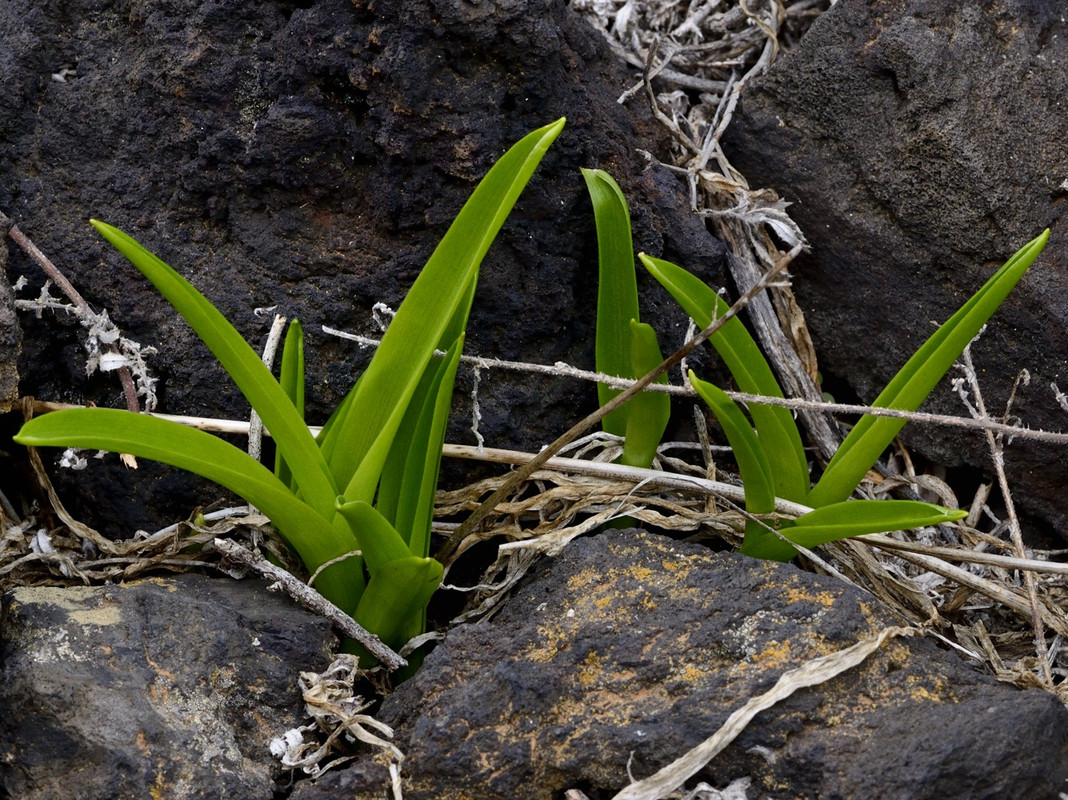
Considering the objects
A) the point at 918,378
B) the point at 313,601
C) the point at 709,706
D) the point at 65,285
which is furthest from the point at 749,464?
the point at 65,285

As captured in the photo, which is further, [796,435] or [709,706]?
[796,435]

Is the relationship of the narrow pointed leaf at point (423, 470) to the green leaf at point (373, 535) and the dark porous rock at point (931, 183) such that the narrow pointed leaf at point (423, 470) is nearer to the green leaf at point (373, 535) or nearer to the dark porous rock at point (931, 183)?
the green leaf at point (373, 535)

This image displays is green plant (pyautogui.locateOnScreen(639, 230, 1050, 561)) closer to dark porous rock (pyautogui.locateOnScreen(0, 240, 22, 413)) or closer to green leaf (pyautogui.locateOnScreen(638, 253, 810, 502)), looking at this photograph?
green leaf (pyautogui.locateOnScreen(638, 253, 810, 502))

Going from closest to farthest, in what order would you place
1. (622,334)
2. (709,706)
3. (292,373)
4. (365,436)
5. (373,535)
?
(709,706)
(373,535)
(365,436)
(292,373)
(622,334)

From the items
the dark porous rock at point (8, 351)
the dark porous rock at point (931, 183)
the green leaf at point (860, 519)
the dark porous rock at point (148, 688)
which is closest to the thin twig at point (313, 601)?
the dark porous rock at point (148, 688)

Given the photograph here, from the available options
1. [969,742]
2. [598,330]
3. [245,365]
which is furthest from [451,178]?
[969,742]

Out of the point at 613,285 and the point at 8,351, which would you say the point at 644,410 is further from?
the point at 8,351

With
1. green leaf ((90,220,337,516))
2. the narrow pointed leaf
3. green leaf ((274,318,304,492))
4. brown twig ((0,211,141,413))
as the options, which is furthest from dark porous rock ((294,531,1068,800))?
brown twig ((0,211,141,413))

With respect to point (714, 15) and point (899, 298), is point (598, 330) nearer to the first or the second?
point (899, 298)
